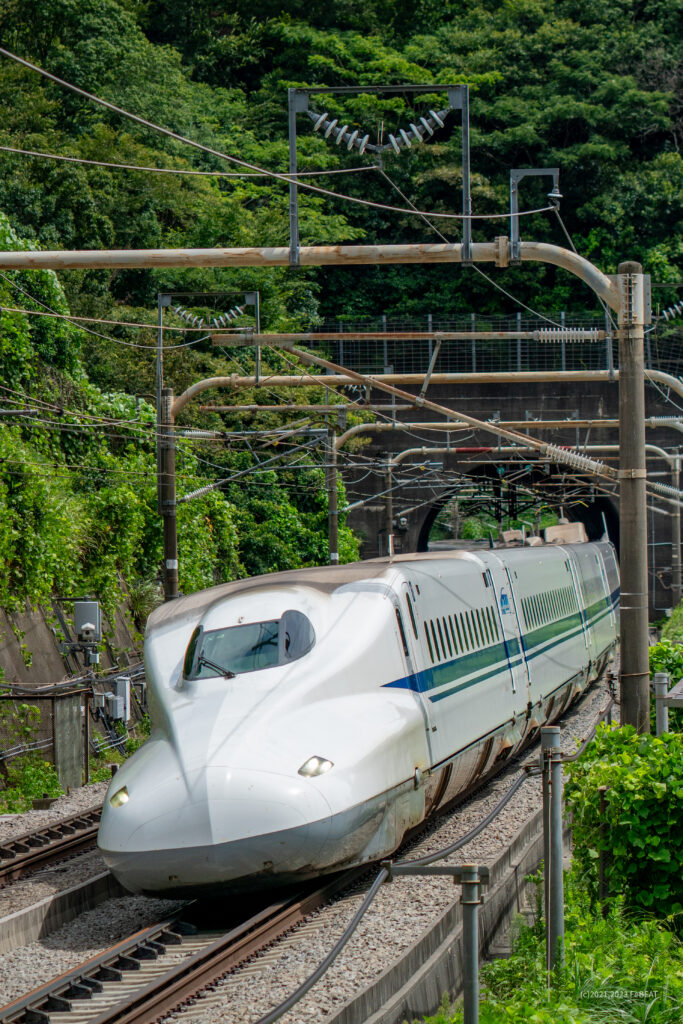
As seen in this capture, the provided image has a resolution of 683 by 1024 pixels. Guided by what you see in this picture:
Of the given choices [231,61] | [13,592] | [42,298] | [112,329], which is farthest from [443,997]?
[231,61]

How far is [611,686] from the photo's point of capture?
22.7 meters

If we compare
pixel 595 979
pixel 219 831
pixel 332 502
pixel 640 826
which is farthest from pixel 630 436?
pixel 332 502

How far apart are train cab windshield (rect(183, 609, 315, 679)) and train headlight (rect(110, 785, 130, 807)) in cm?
122

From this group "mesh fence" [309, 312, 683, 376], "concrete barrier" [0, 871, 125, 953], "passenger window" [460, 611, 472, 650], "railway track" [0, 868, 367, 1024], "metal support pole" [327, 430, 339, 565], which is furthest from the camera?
"mesh fence" [309, 312, 683, 376]

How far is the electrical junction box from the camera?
2202 cm

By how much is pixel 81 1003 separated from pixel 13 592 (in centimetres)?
1435

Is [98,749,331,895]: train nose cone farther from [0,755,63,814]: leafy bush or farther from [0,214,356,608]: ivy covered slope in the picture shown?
[0,214,356,608]: ivy covered slope

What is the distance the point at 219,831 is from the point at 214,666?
1846 millimetres

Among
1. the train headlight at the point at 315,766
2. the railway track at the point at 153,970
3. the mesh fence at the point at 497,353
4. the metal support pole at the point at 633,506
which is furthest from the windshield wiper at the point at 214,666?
the mesh fence at the point at 497,353

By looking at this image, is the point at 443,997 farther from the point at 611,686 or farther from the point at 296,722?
the point at 611,686

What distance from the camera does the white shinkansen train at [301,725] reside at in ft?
30.3

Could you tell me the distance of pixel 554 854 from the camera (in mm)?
7207

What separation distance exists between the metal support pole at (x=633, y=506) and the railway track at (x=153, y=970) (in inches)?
118

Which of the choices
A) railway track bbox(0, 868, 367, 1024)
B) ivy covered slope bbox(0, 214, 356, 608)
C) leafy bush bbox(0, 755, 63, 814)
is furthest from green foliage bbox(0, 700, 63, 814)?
railway track bbox(0, 868, 367, 1024)
